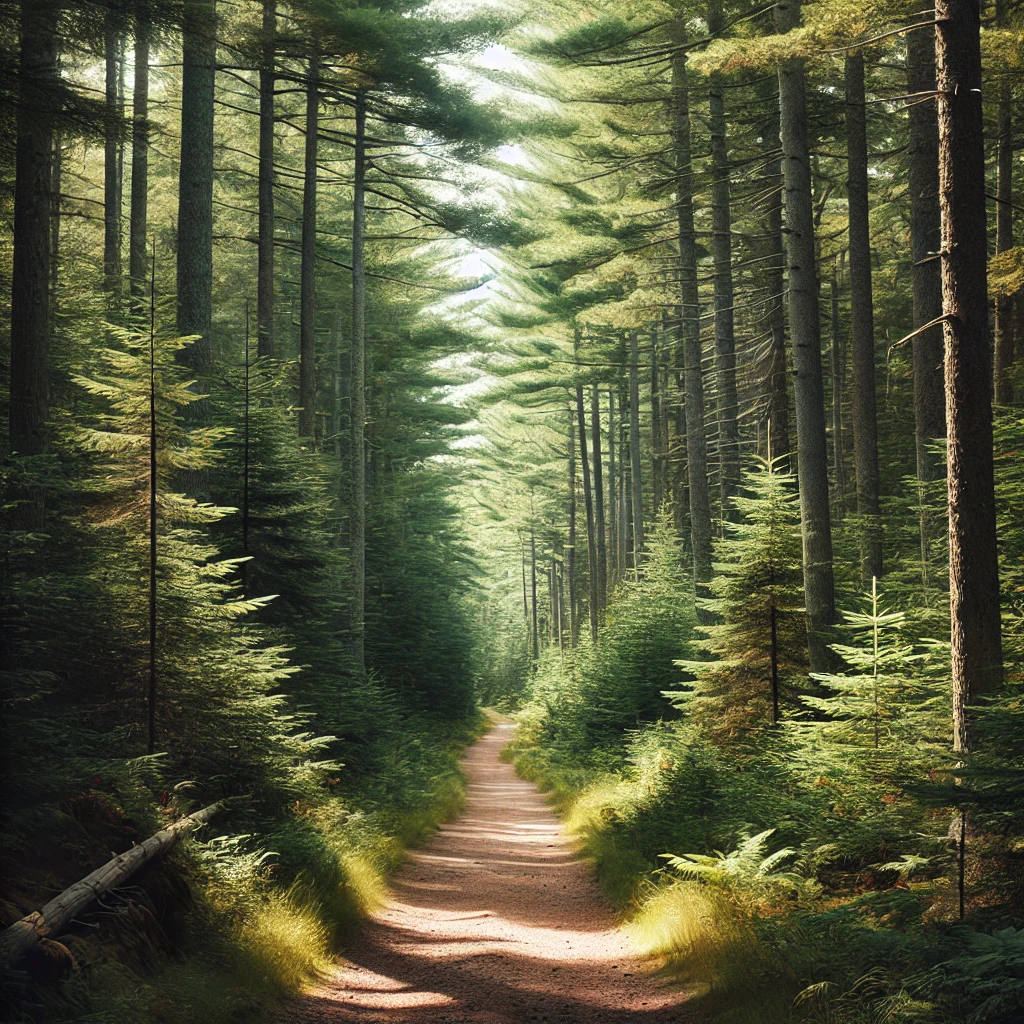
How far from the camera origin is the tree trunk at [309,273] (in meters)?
15.8

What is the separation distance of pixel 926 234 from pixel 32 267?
1012 cm

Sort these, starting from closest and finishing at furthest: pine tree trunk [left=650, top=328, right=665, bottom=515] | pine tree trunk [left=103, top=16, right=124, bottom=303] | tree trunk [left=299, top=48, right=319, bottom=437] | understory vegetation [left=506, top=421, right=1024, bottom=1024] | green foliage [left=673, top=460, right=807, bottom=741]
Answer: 1. understory vegetation [left=506, top=421, right=1024, bottom=1024]
2. green foliage [left=673, top=460, right=807, bottom=741]
3. pine tree trunk [left=103, top=16, right=124, bottom=303]
4. tree trunk [left=299, top=48, right=319, bottom=437]
5. pine tree trunk [left=650, top=328, right=665, bottom=515]

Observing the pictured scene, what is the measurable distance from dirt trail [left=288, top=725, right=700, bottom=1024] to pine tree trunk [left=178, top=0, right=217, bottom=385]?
6115 millimetres

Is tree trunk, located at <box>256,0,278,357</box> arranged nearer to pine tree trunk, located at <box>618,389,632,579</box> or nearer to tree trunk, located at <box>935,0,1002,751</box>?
tree trunk, located at <box>935,0,1002,751</box>

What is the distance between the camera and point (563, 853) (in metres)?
12.0

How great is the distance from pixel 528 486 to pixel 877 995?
138 ft

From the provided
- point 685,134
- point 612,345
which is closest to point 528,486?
point 612,345

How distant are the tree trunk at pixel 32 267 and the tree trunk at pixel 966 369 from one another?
7.14 metres

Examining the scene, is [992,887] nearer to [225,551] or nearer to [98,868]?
[98,868]

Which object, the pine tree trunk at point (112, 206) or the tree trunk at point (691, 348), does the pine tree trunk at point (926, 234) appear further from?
the pine tree trunk at point (112, 206)

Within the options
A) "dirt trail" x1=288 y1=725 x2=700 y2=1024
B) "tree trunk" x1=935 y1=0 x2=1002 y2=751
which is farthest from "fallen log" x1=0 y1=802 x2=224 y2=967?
"tree trunk" x1=935 y1=0 x2=1002 y2=751

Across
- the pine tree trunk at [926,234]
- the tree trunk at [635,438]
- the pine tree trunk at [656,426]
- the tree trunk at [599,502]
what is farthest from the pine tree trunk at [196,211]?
the tree trunk at [599,502]

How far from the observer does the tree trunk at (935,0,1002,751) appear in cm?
605

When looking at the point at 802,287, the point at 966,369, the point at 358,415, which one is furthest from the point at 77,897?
the point at 358,415
